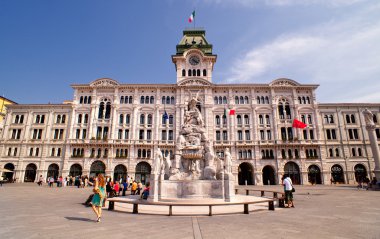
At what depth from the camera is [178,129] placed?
1763 inches

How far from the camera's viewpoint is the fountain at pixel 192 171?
14242 millimetres

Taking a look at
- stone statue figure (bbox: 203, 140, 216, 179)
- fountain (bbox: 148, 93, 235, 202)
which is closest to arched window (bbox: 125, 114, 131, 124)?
fountain (bbox: 148, 93, 235, 202)

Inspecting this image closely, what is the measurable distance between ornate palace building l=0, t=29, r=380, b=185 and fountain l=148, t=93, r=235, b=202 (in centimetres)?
2612

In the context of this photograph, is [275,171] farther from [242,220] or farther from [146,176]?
[242,220]

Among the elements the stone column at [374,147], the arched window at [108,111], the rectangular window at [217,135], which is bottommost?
the stone column at [374,147]

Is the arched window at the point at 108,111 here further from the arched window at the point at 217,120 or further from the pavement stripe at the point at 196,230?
the pavement stripe at the point at 196,230

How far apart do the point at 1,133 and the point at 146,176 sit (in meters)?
34.0

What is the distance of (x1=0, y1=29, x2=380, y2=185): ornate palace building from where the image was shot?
142ft

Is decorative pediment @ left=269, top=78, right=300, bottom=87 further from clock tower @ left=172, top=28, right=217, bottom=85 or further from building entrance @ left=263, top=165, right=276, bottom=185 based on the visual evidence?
building entrance @ left=263, top=165, right=276, bottom=185

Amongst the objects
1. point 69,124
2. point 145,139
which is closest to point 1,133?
point 69,124

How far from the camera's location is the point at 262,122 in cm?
4603

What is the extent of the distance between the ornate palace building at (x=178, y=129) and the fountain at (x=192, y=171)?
2612 cm

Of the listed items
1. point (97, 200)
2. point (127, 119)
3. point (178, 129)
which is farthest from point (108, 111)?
point (97, 200)

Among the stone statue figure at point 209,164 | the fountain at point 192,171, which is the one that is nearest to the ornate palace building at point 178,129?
the fountain at point 192,171
